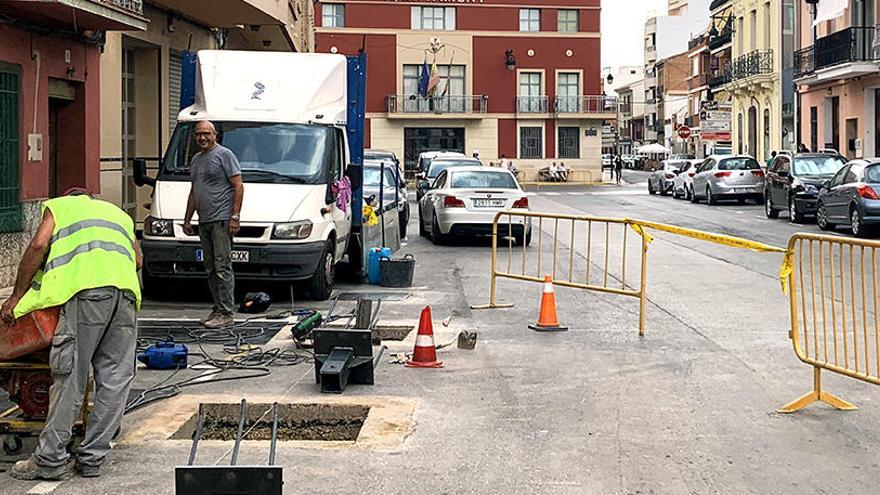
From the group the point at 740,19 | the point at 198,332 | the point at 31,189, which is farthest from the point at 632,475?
the point at 740,19

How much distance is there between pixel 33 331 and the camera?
19.9 ft

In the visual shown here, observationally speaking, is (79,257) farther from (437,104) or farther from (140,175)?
(437,104)

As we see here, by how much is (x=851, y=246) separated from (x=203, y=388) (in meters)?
4.68

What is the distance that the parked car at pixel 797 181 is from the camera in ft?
87.0

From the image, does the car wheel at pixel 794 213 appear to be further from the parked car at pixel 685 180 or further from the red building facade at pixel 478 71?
the red building facade at pixel 478 71

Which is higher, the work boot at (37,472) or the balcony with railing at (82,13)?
the balcony with railing at (82,13)

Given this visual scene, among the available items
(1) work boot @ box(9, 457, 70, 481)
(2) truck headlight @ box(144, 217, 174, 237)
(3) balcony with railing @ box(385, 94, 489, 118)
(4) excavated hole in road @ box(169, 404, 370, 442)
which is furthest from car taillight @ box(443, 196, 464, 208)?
(3) balcony with railing @ box(385, 94, 489, 118)

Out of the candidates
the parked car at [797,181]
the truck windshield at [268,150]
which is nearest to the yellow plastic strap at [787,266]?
the truck windshield at [268,150]

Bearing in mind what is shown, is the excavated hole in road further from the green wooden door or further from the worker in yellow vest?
the green wooden door

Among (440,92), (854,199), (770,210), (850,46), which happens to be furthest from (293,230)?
(440,92)

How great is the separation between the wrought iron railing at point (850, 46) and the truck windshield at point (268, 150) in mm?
28251

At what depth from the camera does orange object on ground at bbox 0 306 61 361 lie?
6.07 metres

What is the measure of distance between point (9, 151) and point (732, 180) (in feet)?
85.5

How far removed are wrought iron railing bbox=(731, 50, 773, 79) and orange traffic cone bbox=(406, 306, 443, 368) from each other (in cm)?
4413
